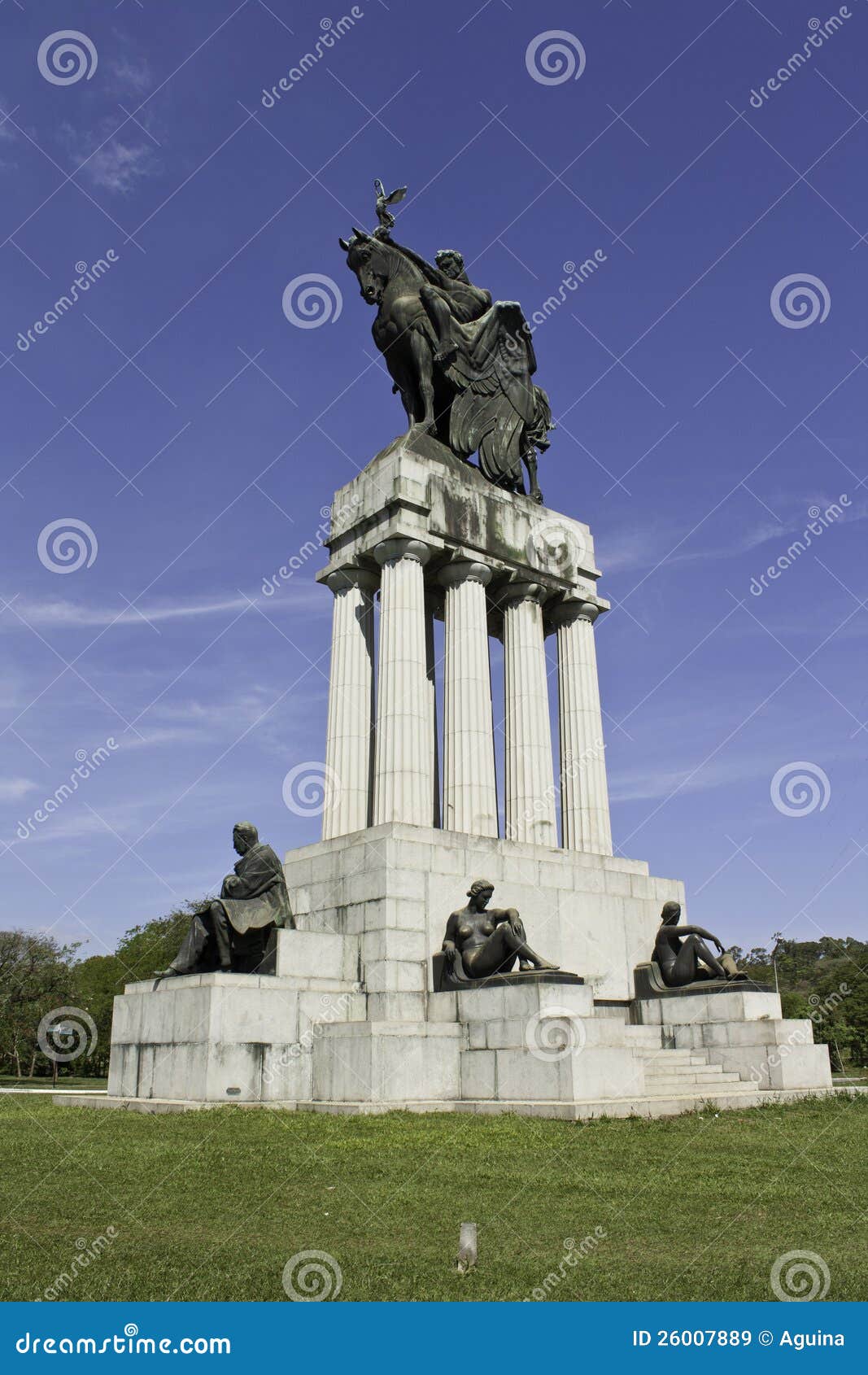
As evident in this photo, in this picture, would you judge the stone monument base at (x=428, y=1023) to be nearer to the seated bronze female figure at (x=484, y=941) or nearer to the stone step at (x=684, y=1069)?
the stone step at (x=684, y=1069)

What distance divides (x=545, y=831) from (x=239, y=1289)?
1914 centimetres

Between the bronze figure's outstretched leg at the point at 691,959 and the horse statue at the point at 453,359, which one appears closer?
the bronze figure's outstretched leg at the point at 691,959

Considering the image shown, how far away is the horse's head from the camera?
29.4 meters

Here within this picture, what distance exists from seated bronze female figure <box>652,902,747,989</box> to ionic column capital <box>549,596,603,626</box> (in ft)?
30.1

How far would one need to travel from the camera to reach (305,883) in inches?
894
